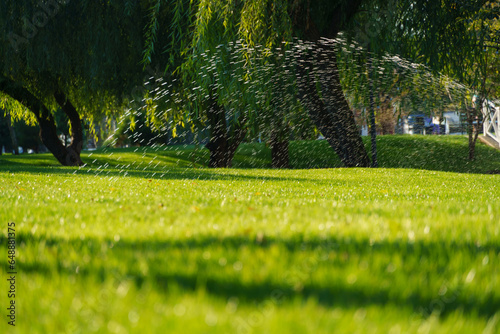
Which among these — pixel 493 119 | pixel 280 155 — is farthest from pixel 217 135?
pixel 493 119

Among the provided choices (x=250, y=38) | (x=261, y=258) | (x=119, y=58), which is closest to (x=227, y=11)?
(x=250, y=38)

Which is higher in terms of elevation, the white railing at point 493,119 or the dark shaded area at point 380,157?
the white railing at point 493,119

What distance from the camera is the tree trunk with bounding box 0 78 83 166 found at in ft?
63.4

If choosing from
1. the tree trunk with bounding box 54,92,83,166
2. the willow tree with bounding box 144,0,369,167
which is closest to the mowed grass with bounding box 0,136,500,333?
the willow tree with bounding box 144,0,369,167

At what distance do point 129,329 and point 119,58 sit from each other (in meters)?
16.3

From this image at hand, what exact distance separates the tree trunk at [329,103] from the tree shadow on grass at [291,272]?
1284 cm

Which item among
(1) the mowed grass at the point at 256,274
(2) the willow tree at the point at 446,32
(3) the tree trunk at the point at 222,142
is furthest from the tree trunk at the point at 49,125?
(1) the mowed grass at the point at 256,274

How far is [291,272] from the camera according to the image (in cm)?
249

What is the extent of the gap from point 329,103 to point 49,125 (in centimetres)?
1181

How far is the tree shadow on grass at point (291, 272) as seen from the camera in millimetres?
2195

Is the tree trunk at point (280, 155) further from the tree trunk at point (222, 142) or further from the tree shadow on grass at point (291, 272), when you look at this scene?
the tree shadow on grass at point (291, 272)

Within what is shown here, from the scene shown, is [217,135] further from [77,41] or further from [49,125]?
[49,125]

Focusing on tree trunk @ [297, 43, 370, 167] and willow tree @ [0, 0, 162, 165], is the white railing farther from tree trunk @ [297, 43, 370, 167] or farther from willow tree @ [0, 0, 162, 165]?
willow tree @ [0, 0, 162, 165]

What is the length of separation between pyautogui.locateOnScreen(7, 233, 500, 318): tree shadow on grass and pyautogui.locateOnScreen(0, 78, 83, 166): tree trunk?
57.2 feet
